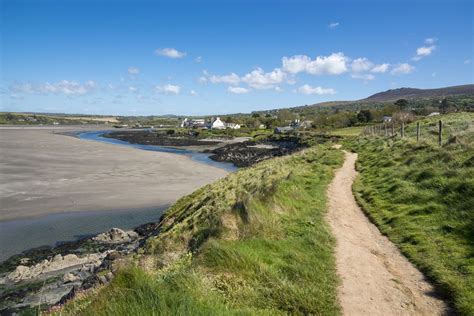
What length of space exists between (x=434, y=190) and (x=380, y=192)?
222cm

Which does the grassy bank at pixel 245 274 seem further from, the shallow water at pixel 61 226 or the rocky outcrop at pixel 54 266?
the shallow water at pixel 61 226

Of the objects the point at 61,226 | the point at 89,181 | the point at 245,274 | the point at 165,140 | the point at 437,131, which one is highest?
the point at 437,131

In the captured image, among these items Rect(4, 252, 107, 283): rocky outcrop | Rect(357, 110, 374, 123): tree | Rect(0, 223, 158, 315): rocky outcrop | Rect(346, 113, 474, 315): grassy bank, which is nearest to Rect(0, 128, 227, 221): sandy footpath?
Rect(0, 223, 158, 315): rocky outcrop

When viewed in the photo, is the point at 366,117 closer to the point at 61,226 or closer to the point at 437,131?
the point at 437,131

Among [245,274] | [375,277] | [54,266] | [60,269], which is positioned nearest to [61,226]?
[54,266]

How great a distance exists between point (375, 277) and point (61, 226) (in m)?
22.2

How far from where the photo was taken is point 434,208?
32.5 feet

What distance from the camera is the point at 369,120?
10331 centimetres

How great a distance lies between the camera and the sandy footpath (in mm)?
29047

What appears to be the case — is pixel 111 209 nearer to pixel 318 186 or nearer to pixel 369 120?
pixel 318 186

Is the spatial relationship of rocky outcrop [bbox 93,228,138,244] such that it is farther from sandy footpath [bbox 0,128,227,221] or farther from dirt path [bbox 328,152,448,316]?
dirt path [bbox 328,152,448,316]

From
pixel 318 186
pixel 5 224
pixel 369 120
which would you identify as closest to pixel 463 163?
pixel 318 186

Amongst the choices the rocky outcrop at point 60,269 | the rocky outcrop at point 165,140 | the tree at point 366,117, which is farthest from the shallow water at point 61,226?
the tree at point 366,117

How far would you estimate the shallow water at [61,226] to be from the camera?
20781 mm
